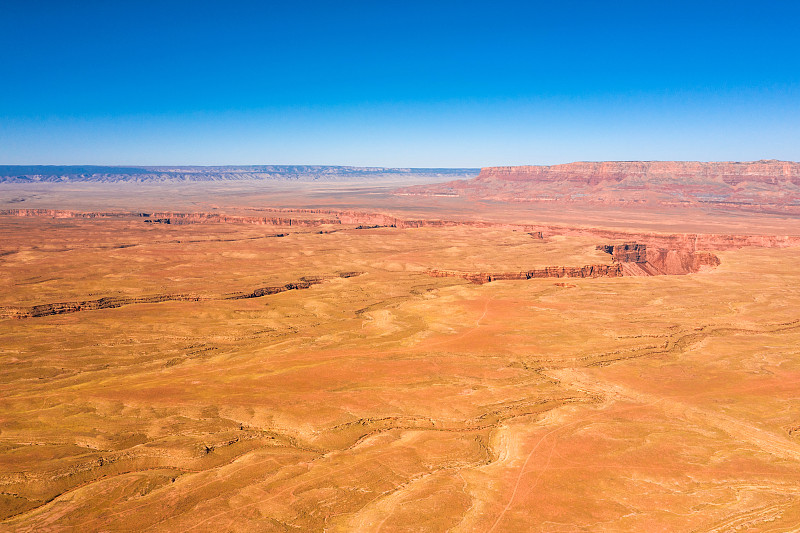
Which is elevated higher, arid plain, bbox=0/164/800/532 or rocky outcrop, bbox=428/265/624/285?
rocky outcrop, bbox=428/265/624/285

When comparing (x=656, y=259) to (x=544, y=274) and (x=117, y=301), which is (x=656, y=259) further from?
(x=117, y=301)

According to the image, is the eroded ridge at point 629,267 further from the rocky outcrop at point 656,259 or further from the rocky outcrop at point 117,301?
the rocky outcrop at point 117,301

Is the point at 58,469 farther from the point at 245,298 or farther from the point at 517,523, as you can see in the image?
the point at 245,298

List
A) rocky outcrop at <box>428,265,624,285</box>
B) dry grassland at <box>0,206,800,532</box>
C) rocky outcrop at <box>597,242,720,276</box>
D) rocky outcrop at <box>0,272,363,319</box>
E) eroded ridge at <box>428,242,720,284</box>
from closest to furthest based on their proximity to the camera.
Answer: dry grassland at <box>0,206,800,532</box>, rocky outcrop at <box>0,272,363,319</box>, rocky outcrop at <box>428,265,624,285</box>, eroded ridge at <box>428,242,720,284</box>, rocky outcrop at <box>597,242,720,276</box>

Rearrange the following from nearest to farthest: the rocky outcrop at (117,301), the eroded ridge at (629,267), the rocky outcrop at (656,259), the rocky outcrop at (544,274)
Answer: the rocky outcrop at (117,301)
the rocky outcrop at (544,274)
the eroded ridge at (629,267)
the rocky outcrop at (656,259)

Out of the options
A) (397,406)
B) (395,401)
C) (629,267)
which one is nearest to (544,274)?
(629,267)

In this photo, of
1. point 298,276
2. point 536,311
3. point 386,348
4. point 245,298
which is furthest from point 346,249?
point 386,348

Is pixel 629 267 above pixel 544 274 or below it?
below

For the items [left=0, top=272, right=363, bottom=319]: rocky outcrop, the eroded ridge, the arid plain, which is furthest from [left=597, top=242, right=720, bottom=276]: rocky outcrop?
[left=0, top=272, right=363, bottom=319]: rocky outcrop

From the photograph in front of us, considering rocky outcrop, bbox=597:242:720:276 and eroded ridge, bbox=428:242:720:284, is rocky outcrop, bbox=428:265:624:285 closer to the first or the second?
eroded ridge, bbox=428:242:720:284

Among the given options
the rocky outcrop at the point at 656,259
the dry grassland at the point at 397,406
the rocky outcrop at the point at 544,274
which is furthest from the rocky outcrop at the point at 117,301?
the rocky outcrop at the point at 656,259
